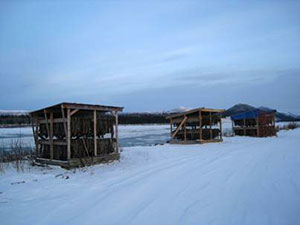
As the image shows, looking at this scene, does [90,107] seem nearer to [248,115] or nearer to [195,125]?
[195,125]

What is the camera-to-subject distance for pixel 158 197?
481 cm

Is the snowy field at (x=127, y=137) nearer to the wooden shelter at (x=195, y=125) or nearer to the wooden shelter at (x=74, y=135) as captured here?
the wooden shelter at (x=195, y=125)

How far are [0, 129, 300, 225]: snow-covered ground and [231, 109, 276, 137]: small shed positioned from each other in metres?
16.7

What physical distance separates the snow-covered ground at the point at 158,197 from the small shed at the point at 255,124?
16.7 m

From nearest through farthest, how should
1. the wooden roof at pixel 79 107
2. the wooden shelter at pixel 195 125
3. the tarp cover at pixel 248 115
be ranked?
the wooden roof at pixel 79 107 → the wooden shelter at pixel 195 125 → the tarp cover at pixel 248 115

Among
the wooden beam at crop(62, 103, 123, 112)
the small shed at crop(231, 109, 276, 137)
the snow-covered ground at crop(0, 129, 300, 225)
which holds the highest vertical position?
the wooden beam at crop(62, 103, 123, 112)

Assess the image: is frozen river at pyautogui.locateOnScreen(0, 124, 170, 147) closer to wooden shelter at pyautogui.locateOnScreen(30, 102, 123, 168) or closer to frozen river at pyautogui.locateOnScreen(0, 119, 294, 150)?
frozen river at pyautogui.locateOnScreen(0, 119, 294, 150)

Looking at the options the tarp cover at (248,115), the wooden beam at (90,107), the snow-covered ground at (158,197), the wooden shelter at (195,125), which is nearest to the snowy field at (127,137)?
the wooden shelter at (195,125)

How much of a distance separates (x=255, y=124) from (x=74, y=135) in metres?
20.1

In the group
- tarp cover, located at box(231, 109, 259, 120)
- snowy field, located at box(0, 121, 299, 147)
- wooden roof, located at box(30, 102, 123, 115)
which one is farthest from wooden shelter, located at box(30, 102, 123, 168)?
tarp cover, located at box(231, 109, 259, 120)

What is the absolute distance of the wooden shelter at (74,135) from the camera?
29.4 ft

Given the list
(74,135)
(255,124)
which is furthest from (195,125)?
(74,135)

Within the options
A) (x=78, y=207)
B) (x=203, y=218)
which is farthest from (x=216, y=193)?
(x=78, y=207)

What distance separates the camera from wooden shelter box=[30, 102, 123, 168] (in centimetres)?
895
